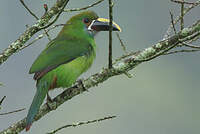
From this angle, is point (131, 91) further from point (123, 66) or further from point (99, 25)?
point (123, 66)

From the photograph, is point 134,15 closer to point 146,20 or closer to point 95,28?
point 146,20

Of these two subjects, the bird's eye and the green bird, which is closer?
the green bird

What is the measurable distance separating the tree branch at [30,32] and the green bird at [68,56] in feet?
1.41

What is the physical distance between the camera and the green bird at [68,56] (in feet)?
14.4

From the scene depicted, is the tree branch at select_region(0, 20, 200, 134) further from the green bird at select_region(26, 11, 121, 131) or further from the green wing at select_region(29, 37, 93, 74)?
the green wing at select_region(29, 37, 93, 74)

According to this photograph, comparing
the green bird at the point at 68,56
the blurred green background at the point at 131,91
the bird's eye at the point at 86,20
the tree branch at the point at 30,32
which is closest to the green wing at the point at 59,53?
the green bird at the point at 68,56

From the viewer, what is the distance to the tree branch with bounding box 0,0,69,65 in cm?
377

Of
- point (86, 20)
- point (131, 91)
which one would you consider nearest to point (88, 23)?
point (86, 20)

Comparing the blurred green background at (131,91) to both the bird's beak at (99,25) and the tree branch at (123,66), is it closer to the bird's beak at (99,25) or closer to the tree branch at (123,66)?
the bird's beak at (99,25)

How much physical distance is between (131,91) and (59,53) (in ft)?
249

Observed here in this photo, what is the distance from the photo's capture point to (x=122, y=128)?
255 ft

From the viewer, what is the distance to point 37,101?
4.11m

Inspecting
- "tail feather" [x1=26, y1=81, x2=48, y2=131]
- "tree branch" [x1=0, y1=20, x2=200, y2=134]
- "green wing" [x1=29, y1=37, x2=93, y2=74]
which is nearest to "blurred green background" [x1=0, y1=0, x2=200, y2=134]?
"green wing" [x1=29, y1=37, x2=93, y2=74]

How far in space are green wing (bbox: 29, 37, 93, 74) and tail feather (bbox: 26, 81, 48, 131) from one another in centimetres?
12
